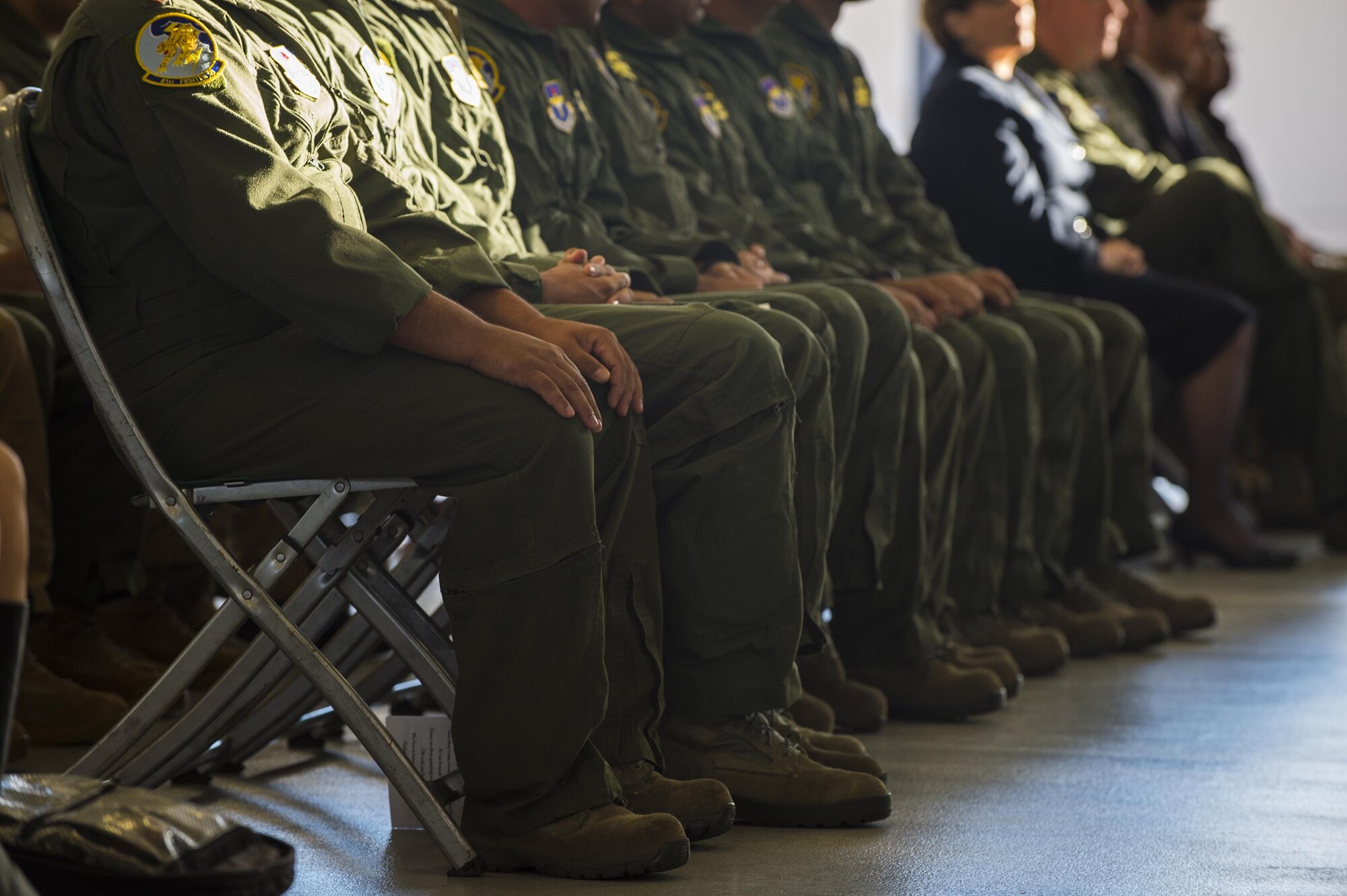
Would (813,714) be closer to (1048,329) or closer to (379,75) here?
(379,75)

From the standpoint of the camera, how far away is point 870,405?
2.37m

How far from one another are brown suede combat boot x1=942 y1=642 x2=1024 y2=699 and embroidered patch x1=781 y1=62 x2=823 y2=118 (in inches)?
47.3

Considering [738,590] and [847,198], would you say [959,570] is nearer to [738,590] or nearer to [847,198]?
[847,198]

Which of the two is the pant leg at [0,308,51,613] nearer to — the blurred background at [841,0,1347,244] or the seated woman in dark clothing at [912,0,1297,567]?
the seated woman in dark clothing at [912,0,1297,567]

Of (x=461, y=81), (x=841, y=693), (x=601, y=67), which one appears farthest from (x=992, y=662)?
(x=461, y=81)

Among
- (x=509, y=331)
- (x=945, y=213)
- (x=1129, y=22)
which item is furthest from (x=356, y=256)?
(x=1129, y=22)

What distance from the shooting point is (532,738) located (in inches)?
60.4

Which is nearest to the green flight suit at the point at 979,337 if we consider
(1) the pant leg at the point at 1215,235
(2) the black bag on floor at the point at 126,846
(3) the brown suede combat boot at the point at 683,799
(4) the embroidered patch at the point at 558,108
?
(4) the embroidered patch at the point at 558,108

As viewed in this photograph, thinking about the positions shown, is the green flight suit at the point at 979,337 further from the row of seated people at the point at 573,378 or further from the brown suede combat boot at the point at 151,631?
the brown suede combat boot at the point at 151,631

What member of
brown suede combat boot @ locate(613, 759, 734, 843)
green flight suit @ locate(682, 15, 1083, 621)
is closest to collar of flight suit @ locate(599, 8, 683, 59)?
green flight suit @ locate(682, 15, 1083, 621)

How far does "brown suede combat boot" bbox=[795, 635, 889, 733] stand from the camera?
2.38 metres

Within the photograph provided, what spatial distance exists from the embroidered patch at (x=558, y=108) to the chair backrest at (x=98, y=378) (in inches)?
36.3

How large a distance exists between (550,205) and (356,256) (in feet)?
2.74

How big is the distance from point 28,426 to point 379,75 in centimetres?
73
